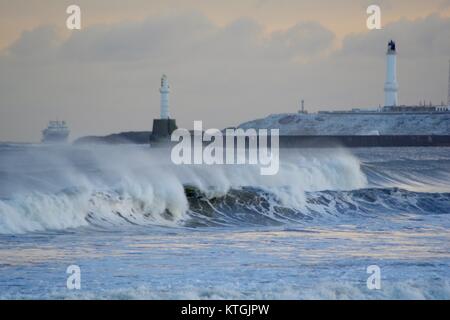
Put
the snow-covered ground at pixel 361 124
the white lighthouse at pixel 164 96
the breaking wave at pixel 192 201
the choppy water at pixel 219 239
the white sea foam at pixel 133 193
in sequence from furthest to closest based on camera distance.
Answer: the snow-covered ground at pixel 361 124
the white lighthouse at pixel 164 96
the breaking wave at pixel 192 201
the white sea foam at pixel 133 193
the choppy water at pixel 219 239

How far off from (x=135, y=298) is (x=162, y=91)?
143ft

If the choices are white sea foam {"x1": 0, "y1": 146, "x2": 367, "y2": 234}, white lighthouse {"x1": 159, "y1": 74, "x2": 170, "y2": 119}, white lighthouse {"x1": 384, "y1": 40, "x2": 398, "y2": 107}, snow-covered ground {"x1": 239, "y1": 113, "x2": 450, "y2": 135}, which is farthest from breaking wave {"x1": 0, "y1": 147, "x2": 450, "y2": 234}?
snow-covered ground {"x1": 239, "y1": 113, "x2": 450, "y2": 135}

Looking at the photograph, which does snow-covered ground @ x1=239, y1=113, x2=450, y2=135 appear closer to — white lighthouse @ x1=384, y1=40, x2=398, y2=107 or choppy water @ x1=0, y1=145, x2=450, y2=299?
white lighthouse @ x1=384, y1=40, x2=398, y2=107

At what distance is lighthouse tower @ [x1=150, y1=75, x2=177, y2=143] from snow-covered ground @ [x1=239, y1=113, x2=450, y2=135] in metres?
28.2

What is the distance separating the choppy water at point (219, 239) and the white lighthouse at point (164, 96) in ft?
83.9

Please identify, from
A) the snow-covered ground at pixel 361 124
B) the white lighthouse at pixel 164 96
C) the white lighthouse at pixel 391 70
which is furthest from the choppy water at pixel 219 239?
the snow-covered ground at pixel 361 124

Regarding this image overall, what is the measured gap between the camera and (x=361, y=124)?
83.8 m

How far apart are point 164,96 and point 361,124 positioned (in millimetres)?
34774

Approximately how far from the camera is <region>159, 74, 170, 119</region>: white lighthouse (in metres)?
51.8

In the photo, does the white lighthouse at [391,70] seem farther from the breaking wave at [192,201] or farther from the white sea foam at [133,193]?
the breaking wave at [192,201]

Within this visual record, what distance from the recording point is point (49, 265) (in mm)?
11148

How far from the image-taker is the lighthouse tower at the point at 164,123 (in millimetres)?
52653

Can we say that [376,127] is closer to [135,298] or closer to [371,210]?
[371,210]

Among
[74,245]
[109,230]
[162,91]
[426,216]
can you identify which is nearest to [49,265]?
[74,245]
